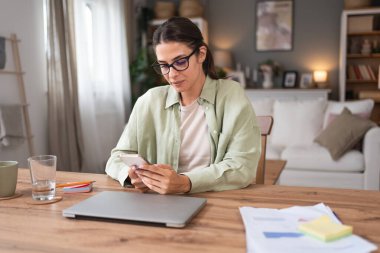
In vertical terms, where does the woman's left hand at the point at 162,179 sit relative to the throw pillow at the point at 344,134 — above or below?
above

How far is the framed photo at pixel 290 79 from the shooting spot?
5605 mm

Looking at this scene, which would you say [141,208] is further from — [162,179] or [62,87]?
[62,87]

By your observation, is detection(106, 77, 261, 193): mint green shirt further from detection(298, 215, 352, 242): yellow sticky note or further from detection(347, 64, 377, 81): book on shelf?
detection(347, 64, 377, 81): book on shelf

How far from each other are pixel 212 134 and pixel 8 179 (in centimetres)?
62

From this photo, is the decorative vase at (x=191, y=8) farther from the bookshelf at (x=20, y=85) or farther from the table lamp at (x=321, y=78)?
the bookshelf at (x=20, y=85)

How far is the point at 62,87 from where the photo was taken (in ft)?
12.0

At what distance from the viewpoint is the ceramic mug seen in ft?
3.42

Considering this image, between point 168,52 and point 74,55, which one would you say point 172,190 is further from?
point 74,55

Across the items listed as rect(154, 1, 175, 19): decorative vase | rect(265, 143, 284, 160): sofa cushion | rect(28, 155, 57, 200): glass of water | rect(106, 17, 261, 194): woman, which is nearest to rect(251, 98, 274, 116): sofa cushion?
rect(265, 143, 284, 160): sofa cushion

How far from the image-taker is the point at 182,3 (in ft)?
18.4

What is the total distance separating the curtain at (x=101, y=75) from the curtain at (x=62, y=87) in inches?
7.9

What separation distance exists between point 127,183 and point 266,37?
16.5ft

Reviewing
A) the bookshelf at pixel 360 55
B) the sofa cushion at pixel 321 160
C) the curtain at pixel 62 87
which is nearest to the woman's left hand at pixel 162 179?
the sofa cushion at pixel 321 160

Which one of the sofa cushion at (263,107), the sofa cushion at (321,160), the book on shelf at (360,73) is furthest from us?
the book on shelf at (360,73)
